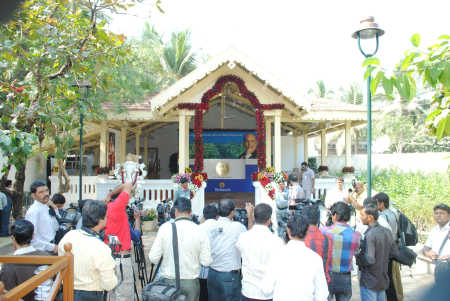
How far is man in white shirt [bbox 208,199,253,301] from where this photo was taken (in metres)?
3.87

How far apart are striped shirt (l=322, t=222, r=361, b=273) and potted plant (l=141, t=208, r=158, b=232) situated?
7057mm

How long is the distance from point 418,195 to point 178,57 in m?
24.7

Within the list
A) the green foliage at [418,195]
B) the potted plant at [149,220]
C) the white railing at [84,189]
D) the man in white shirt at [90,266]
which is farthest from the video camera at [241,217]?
the white railing at [84,189]

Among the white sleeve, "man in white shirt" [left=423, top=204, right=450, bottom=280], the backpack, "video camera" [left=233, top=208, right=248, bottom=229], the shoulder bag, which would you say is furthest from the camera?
"video camera" [left=233, top=208, right=248, bottom=229]

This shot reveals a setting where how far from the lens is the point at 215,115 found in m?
17.5

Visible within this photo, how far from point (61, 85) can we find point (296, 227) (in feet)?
18.9

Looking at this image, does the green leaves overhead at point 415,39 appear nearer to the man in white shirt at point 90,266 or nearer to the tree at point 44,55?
the man in white shirt at point 90,266

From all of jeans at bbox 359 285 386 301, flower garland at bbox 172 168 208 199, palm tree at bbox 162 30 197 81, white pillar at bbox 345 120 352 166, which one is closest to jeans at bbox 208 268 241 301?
jeans at bbox 359 285 386 301

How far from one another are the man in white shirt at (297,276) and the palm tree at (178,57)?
29.3m

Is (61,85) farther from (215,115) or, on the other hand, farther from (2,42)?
(215,115)

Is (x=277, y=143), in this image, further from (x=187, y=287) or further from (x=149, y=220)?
(x=187, y=287)

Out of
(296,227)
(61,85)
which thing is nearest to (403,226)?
(296,227)

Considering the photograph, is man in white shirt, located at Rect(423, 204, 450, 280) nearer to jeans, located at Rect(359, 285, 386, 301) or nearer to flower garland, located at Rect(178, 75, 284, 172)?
jeans, located at Rect(359, 285, 386, 301)

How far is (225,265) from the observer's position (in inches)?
152
